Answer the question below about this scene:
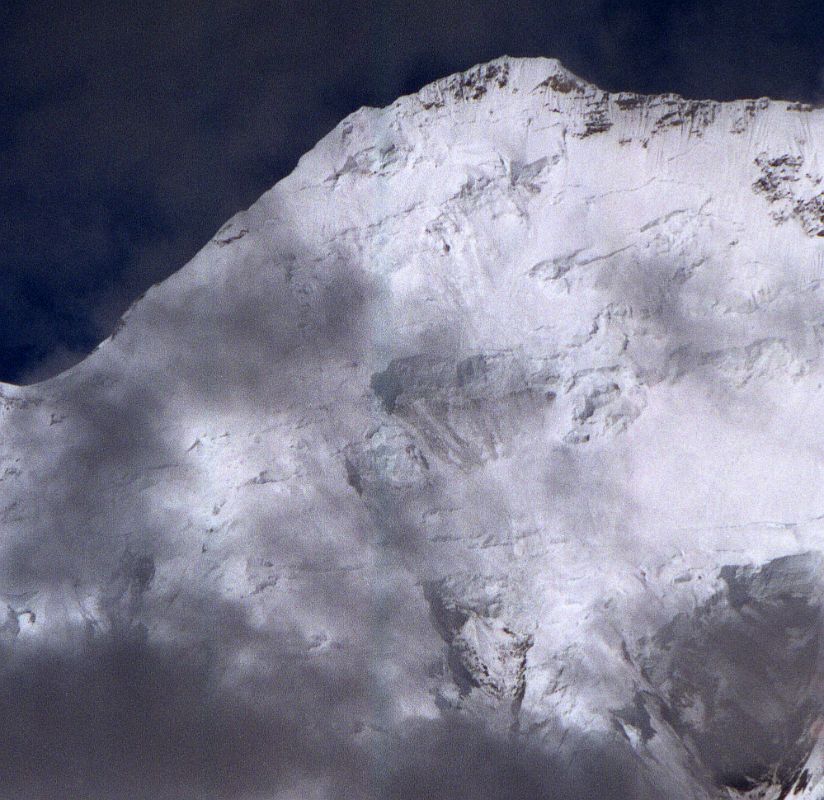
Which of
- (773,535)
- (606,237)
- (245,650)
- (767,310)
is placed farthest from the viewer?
(606,237)

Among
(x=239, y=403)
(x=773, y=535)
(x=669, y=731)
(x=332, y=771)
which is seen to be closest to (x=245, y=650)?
(x=332, y=771)

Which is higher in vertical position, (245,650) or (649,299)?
(649,299)

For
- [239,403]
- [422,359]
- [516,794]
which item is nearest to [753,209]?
[422,359]

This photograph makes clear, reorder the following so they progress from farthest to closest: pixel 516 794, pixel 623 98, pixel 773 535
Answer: pixel 623 98, pixel 773 535, pixel 516 794

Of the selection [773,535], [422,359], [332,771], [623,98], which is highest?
[623,98]

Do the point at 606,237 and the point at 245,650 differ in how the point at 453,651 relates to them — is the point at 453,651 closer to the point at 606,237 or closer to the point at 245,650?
the point at 245,650

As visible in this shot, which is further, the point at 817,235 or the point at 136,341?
the point at 136,341
